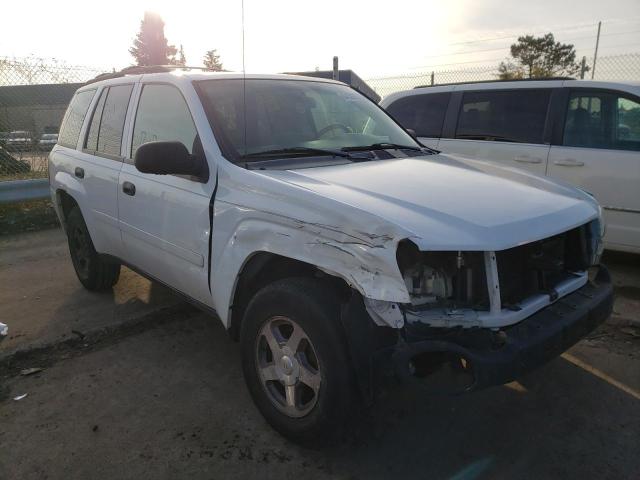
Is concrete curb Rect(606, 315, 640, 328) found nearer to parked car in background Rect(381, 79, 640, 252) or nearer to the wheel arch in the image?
parked car in background Rect(381, 79, 640, 252)

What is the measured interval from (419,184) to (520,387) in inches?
56.7

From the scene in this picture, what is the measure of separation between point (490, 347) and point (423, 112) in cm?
449

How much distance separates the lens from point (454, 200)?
2422 mm

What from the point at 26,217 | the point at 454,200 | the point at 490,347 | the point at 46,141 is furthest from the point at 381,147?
the point at 46,141

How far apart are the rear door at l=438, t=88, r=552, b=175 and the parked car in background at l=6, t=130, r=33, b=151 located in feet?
23.5

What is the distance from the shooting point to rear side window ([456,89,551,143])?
5.32 m

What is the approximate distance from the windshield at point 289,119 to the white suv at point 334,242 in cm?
1

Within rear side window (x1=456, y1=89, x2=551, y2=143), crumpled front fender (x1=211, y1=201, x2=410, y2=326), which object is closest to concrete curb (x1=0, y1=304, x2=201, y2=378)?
crumpled front fender (x1=211, y1=201, x2=410, y2=326)

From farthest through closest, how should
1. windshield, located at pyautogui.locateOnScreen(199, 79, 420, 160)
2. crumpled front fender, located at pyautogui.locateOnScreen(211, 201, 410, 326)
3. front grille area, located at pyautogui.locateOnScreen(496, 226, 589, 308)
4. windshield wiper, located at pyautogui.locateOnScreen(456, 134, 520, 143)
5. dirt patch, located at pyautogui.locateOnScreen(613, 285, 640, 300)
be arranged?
windshield wiper, located at pyautogui.locateOnScreen(456, 134, 520, 143) → dirt patch, located at pyautogui.locateOnScreen(613, 285, 640, 300) → windshield, located at pyautogui.locateOnScreen(199, 79, 420, 160) → front grille area, located at pyautogui.locateOnScreen(496, 226, 589, 308) → crumpled front fender, located at pyautogui.locateOnScreen(211, 201, 410, 326)

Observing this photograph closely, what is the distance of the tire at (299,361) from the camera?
222 centimetres

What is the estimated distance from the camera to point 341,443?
8.50 ft

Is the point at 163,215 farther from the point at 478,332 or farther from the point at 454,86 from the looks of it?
the point at 454,86

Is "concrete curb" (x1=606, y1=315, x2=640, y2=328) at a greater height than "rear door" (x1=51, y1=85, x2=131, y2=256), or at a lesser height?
lesser

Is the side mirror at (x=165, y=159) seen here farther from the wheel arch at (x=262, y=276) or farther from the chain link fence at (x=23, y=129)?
the chain link fence at (x=23, y=129)
